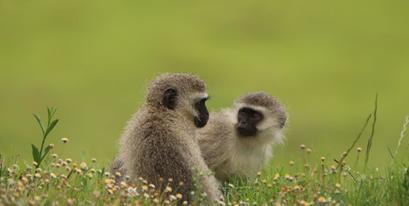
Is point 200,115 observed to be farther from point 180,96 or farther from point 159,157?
point 159,157

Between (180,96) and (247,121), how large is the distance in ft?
4.89

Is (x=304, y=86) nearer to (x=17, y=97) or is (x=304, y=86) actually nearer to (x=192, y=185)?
(x=17, y=97)

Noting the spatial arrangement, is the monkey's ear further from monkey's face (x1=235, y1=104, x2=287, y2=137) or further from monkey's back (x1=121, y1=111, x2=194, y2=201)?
monkey's face (x1=235, y1=104, x2=287, y2=137)

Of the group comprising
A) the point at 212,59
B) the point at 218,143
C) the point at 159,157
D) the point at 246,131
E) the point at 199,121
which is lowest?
the point at 159,157

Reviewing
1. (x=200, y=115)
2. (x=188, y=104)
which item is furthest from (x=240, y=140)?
(x=188, y=104)

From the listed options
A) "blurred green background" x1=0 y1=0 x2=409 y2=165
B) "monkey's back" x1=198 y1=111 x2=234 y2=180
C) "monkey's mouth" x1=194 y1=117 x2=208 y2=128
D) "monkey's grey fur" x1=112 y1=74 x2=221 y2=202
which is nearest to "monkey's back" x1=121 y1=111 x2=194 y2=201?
"monkey's grey fur" x1=112 y1=74 x2=221 y2=202

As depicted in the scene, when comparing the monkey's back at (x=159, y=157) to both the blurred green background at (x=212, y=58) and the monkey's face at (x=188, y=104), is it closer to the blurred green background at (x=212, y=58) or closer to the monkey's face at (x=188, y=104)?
the monkey's face at (x=188, y=104)

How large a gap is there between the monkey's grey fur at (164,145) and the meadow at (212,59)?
38.9 ft

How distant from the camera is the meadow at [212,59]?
25484 millimetres

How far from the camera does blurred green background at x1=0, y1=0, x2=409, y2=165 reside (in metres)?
25.8

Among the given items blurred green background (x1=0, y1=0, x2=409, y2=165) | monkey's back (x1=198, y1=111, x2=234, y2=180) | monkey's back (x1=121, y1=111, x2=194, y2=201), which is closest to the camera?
monkey's back (x1=121, y1=111, x2=194, y2=201)

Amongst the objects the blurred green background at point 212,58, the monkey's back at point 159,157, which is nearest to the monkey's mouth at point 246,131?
the monkey's back at point 159,157

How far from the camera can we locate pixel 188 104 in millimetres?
10211

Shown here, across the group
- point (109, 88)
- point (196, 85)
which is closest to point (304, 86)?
point (109, 88)
